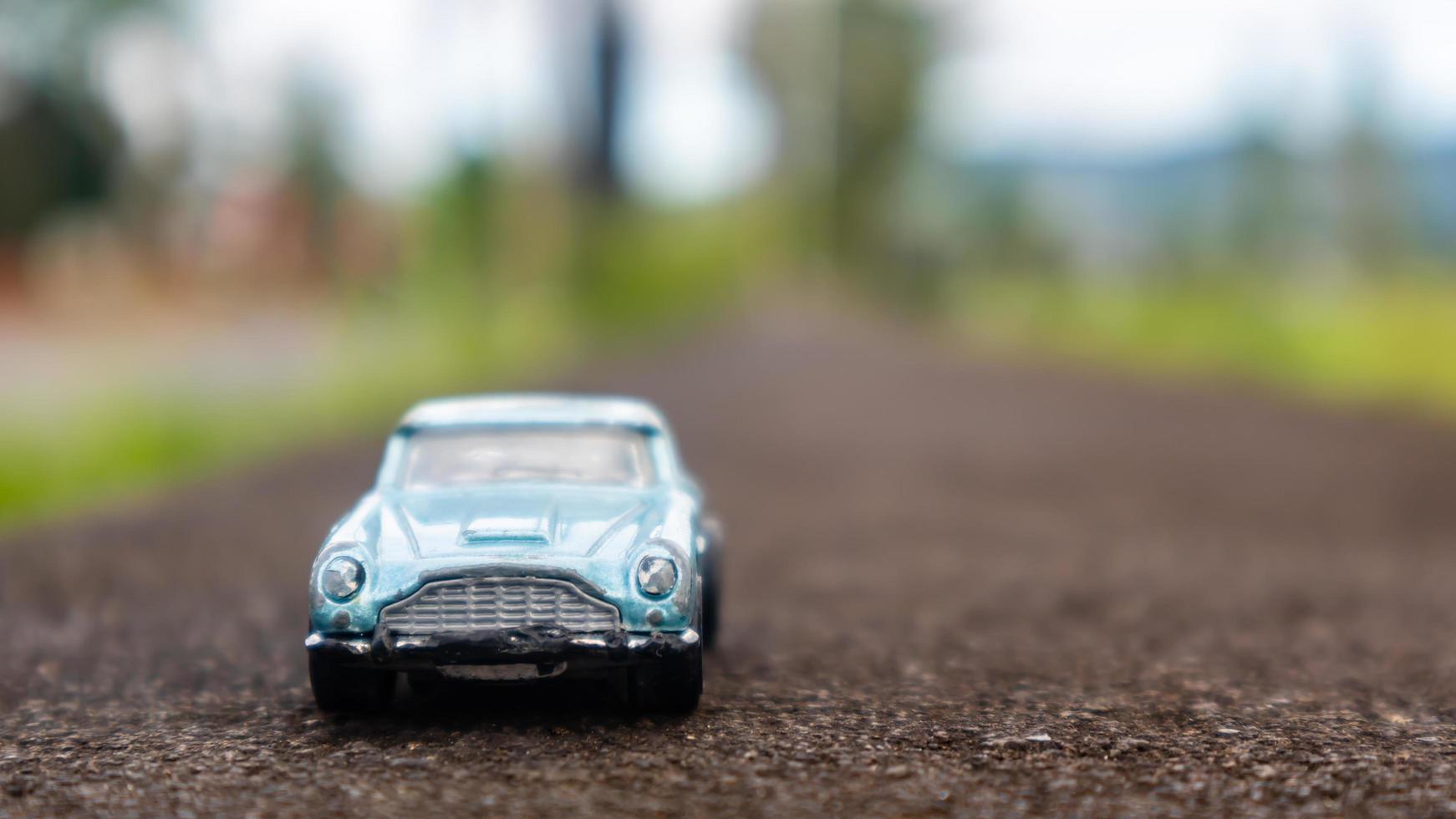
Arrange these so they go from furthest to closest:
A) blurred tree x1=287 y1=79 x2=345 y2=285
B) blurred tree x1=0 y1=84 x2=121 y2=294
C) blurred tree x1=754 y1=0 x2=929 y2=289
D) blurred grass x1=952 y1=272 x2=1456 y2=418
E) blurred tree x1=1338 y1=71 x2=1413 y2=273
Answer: blurred tree x1=754 y1=0 x2=929 y2=289, blurred tree x1=1338 y1=71 x2=1413 y2=273, blurred grass x1=952 y1=272 x2=1456 y2=418, blurred tree x1=287 y1=79 x2=345 y2=285, blurred tree x1=0 y1=84 x2=121 y2=294

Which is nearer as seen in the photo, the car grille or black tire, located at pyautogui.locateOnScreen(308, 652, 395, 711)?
the car grille

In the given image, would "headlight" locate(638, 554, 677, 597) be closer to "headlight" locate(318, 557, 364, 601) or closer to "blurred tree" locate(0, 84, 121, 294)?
"headlight" locate(318, 557, 364, 601)

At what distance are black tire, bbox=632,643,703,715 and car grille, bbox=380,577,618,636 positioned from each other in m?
0.30

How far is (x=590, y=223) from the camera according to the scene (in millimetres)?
40156

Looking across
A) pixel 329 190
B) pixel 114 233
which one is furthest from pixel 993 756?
pixel 329 190

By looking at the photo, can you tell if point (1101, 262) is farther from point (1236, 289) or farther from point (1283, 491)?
point (1283, 491)

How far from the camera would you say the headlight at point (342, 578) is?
5781mm

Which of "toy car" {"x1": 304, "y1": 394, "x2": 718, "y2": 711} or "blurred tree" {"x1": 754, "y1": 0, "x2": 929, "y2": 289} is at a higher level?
"blurred tree" {"x1": 754, "y1": 0, "x2": 929, "y2": 289}

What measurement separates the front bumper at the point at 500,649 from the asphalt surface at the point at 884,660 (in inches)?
12.4

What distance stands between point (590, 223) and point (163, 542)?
29.8m

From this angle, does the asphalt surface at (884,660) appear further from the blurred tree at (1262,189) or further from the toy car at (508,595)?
the blurred tree at (1262,189)

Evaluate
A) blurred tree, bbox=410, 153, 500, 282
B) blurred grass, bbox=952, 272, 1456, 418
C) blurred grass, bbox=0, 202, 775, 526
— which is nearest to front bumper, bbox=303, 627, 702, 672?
blurred grass, bbox=0, 202, 775, 526

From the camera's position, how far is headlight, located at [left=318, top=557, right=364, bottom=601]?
19.0 ft

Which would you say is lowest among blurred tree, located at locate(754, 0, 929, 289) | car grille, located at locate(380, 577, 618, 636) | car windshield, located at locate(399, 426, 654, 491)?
car grille, located at locate(380, 577, 618, 636)
